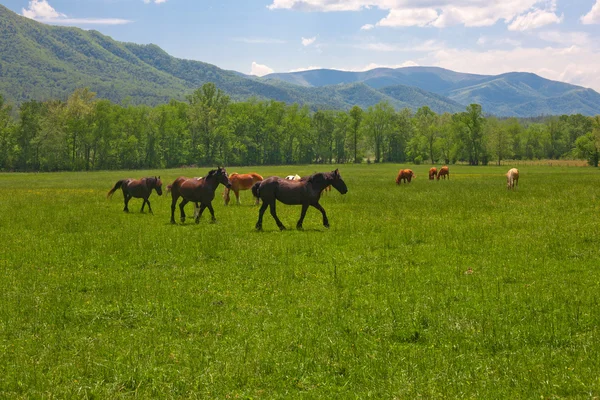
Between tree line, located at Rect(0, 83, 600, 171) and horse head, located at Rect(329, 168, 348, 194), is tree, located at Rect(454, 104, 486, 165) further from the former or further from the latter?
horse head, located at Rect(329, 168, 348, 194)

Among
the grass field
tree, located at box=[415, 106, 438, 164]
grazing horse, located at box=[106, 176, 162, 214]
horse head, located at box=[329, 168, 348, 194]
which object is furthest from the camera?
tree, located at box=[415, 106, 438, 164]

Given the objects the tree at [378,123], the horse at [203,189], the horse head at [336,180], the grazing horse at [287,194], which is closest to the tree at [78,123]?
the tree at [378,123]

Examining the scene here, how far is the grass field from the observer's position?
6.37 meters

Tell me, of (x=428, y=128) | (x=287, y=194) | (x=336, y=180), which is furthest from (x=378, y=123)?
(x=287, y=194)

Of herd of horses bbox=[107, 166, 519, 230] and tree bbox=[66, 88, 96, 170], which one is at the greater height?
tree bbox=[66, 88, 96, 170]

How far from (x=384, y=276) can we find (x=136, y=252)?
299 inches

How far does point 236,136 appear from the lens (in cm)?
12581

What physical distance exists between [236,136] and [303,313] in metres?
120

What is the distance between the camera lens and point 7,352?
7277mm

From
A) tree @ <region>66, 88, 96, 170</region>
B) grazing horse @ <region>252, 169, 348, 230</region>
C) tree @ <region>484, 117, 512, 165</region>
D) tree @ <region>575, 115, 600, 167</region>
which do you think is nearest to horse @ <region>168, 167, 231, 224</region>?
grazing horse @ <region>252, 169, 348, 230</region>

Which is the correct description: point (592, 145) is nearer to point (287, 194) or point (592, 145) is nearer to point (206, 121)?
point (206, 121)

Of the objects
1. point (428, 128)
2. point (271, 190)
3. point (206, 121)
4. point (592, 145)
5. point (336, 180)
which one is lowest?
point (271, 190)

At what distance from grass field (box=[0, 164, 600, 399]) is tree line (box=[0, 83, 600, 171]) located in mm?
91240

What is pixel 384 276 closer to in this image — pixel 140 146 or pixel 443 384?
pixel 443 384
